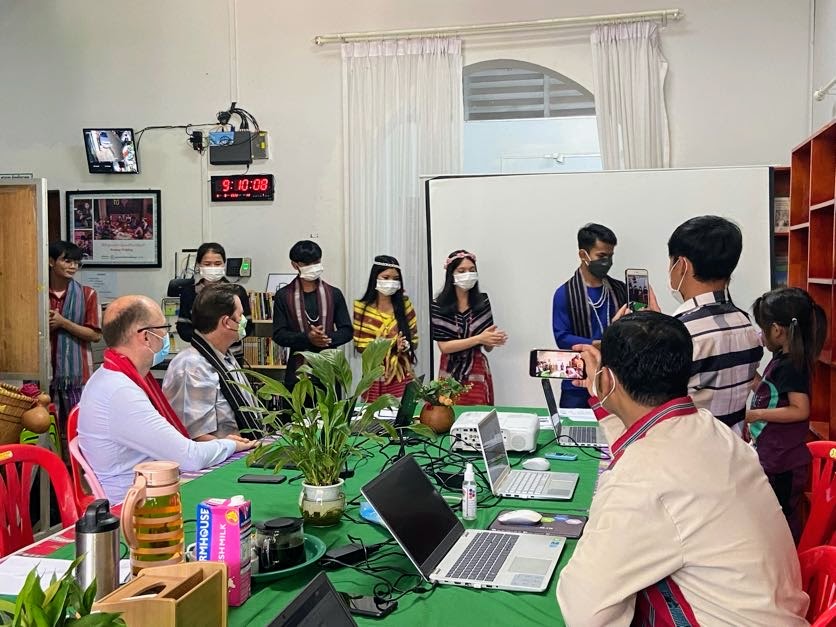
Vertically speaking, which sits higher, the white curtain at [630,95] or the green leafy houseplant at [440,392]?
the white curtain at [630,95]

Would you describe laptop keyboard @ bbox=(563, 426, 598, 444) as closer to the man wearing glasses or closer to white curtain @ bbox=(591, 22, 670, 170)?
white curtain @ bbox=(591, 22, 670, 170)

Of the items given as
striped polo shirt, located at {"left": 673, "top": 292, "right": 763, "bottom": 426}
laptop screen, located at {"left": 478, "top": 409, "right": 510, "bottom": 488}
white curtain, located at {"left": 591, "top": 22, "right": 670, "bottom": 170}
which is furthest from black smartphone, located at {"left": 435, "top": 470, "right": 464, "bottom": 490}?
white curtain, located at {"left": 591, "top": 22, "right": 670, "bottom": 170}

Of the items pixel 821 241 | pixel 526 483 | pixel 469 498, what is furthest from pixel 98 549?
pixel 821 241

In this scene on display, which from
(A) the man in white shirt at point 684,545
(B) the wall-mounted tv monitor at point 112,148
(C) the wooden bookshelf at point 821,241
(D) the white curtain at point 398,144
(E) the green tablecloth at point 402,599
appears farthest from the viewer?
(B) the wall-mounted tv monitor at point 112,148

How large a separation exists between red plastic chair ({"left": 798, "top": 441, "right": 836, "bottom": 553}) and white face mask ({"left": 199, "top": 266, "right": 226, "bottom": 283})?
12.6 ft

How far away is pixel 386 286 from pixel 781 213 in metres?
2.39

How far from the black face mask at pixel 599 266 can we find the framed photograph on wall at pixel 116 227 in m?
3.33

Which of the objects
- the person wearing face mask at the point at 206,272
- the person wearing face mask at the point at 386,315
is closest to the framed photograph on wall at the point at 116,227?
the person wearing face mask at the point at 206,272

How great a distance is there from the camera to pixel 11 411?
3699 mm

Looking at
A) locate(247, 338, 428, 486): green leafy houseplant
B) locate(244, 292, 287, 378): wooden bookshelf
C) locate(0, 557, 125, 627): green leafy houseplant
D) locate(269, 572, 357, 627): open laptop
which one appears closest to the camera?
locate(0, 557, 125, 627): green leafy houseplant

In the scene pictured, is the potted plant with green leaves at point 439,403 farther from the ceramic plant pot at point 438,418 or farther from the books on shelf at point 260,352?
the books on shelf at point 260,352

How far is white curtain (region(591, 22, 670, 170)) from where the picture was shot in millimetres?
5098

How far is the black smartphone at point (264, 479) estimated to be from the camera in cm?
238

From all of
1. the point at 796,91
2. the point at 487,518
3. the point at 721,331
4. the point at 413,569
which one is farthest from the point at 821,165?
the point at 413,569
